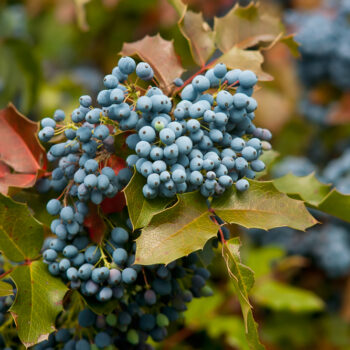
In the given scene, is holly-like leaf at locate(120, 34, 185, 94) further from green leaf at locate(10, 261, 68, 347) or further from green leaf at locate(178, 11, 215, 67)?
green leaf at locate(10, 261, 68, 347)

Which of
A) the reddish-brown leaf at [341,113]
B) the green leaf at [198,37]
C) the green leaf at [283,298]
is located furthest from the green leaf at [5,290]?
the reddish-brown leaf at [341,113]

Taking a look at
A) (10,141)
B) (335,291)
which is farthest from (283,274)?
(10,141)

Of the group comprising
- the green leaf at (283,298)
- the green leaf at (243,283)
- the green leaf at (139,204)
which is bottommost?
the green leaf at (283,298)

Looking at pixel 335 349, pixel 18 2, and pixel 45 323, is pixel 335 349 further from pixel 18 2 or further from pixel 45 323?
pixel 18 2

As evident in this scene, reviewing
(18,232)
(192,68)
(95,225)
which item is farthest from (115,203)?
(192,68)

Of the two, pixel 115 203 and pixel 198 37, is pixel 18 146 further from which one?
pixel 198 37

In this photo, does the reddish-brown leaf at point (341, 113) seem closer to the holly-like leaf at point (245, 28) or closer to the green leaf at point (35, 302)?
the holly-like leaf at point (245, 28)
